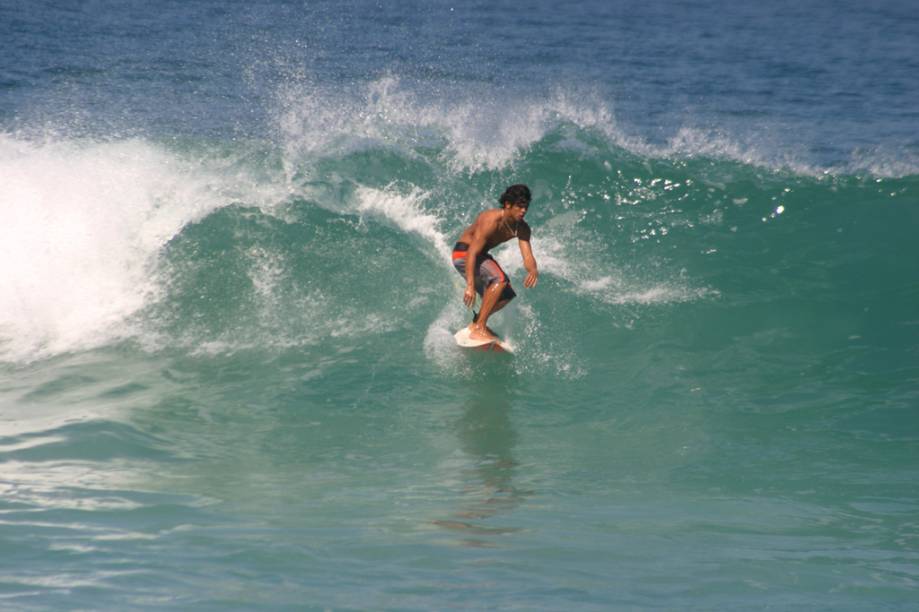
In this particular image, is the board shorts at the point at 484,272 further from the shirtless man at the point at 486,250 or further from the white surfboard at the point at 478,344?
the white surfboard at the point at 478,344

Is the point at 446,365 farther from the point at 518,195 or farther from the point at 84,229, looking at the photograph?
the point at 84,229

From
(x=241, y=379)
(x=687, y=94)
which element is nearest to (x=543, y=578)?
(x=241, y=379)

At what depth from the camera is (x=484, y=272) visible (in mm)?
8578

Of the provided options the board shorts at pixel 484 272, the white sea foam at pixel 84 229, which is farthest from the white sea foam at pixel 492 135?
the board shorts at pixel 484 272

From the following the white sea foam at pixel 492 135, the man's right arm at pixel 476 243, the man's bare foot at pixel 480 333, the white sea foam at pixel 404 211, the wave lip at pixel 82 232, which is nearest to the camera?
the man's right arm at pixel 476 243

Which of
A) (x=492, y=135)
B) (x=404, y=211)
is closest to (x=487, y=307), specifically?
(x=404, y=211)

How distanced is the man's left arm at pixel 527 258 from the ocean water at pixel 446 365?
891mm

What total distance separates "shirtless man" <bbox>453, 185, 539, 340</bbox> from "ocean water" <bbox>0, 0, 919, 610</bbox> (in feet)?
1.57

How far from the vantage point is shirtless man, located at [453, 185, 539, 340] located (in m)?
8.32

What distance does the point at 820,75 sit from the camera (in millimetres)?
22922

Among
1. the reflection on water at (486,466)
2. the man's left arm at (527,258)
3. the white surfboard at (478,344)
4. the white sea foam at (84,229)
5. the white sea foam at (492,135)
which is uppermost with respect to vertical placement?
the white sea foam at (492,135)

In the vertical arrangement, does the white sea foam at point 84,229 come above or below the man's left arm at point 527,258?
above

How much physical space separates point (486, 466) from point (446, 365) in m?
2.24

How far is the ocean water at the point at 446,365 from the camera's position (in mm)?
4742
